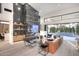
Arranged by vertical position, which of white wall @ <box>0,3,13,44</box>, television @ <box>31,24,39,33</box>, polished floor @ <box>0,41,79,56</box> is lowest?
polished floor @ <box>0,41,79,56</box>

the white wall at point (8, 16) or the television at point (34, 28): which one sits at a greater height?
the white wall at point (8, 16)

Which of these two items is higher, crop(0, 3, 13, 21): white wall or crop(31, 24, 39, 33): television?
crop(0, 3, 13, 21): white wall

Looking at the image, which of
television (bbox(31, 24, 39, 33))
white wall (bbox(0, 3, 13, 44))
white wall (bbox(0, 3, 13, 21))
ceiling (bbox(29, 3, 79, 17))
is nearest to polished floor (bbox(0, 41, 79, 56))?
white wall (bbox(0, 3, 13, 44))

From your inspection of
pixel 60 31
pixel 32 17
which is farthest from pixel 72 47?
pixel 32 17

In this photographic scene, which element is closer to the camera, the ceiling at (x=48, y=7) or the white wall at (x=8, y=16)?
the white wall at (x=8, y=16)

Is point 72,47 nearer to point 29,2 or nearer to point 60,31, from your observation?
point 60,31

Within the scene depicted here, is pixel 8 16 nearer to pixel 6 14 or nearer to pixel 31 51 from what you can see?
pixel 6 14

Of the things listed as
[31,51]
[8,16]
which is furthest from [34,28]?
[8,16]

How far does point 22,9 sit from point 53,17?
827 millimetres

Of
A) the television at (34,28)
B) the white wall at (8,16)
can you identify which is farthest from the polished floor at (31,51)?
the television at (34,28)

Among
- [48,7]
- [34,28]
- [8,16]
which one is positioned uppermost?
[48,7]

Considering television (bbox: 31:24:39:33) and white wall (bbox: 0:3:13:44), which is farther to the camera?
television (bbox: 31:24:39:33)

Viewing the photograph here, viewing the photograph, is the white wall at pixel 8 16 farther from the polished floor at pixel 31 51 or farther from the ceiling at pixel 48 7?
the ceiling at pixel 48 7

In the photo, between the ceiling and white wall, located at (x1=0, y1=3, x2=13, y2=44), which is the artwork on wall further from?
white wall, located at (x1=0, y1=3, x2=13, y2=44)
